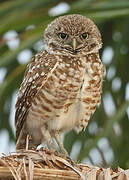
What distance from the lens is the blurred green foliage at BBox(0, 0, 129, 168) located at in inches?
111

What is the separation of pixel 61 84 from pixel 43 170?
113 centimetres

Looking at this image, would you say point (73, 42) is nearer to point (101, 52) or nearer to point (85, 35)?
point (85, 35)

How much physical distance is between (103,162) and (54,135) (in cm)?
47

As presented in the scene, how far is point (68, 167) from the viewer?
6.15 feet

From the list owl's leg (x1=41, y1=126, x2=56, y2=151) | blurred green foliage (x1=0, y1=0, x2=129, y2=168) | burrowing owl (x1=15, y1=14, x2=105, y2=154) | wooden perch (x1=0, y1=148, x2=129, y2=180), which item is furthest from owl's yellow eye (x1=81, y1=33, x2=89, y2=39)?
wooden perch (x1=0, y1=148, x2=129, y2=180)

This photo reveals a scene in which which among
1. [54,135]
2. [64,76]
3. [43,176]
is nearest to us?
[43,176]

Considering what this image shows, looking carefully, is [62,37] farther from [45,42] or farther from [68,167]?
[68,167]

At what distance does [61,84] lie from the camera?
2889 mm

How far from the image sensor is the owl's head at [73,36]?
3039 millimetres

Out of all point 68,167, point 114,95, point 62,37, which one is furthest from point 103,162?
point 68,167

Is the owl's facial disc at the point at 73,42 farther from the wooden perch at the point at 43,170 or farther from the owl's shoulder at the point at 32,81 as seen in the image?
the wooden perch at the point at 43,170

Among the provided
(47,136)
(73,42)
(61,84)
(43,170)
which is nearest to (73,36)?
(73,42)

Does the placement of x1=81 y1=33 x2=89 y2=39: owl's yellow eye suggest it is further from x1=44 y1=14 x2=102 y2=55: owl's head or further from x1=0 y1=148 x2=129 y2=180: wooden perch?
x1=0 y1=148 x2=129 y2=180: wooden perch

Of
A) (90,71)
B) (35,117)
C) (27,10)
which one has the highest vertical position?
(27,10)
